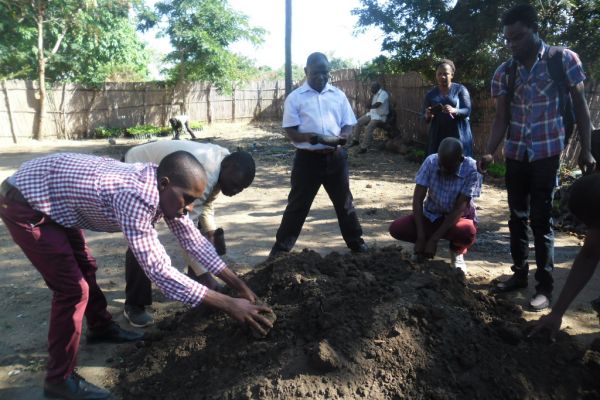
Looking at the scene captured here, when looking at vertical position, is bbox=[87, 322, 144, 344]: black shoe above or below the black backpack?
below

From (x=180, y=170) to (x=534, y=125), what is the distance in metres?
2.56

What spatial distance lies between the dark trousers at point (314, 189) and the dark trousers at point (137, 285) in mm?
1265

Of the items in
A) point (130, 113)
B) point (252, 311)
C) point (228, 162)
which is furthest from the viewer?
point (130, 113)

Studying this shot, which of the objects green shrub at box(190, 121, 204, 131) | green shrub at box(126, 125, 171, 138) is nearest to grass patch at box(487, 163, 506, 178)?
green shrub at box(126, 125, 171, 138)

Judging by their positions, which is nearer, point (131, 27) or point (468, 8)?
point (468, 8)

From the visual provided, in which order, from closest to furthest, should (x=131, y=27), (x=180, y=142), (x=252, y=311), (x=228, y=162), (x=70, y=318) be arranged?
(x=252, y=311) → (x=70, y=318) → (x=228, y=162) → (x=180, y=142) → (x=131, y=27)

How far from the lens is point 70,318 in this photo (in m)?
2.42

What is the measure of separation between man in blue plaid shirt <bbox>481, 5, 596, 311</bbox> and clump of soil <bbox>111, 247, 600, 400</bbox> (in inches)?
31.8

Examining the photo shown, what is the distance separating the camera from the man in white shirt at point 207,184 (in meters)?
2.94

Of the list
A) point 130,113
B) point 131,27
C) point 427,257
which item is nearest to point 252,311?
point 427,257

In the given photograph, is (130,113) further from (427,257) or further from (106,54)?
(427,257)

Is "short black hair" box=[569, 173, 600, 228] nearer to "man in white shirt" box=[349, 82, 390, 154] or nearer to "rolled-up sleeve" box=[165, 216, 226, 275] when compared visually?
"rolled-up sleeve" box=[165, 216, 226, 275]

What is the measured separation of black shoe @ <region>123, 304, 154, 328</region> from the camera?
333 cm

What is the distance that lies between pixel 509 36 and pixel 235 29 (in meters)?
16.8
